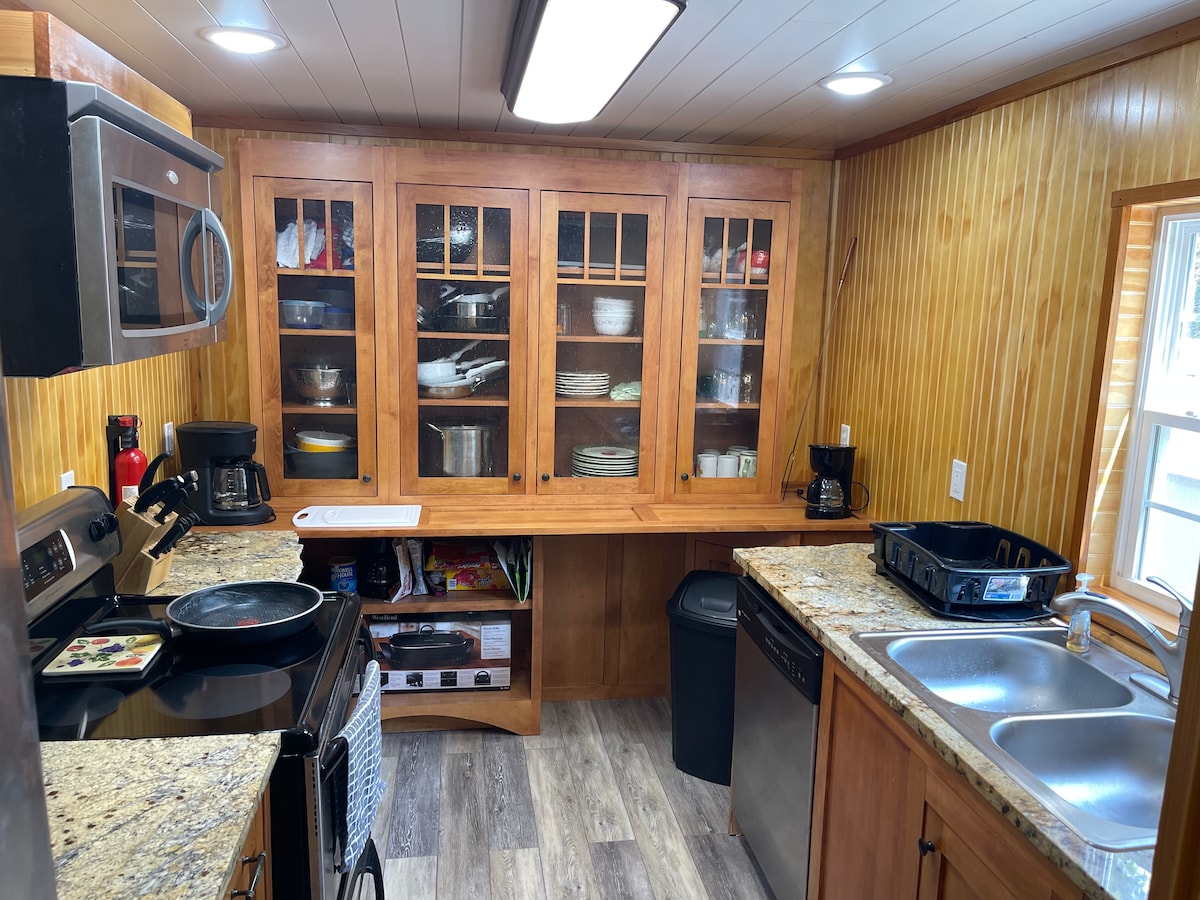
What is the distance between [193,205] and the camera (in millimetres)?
1794

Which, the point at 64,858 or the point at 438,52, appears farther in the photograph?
the point at 438,52

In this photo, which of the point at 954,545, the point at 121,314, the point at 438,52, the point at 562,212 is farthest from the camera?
the point at 562,212

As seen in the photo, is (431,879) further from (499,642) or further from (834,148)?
(834,148)

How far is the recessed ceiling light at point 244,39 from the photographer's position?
80.3 inches

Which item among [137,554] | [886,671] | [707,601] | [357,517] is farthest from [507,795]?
[886,671]

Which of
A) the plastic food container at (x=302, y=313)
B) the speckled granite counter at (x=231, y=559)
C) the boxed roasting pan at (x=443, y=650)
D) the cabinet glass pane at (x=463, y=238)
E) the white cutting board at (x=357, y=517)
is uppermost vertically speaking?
the cabinet glass pane at (x=463, y=238)

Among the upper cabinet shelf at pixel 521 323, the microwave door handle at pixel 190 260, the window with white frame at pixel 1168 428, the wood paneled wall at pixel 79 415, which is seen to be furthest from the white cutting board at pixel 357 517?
the window with white frame at pixel 1168 428

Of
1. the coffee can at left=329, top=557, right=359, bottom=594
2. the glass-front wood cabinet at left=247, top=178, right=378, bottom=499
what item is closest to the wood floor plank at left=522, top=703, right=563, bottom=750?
the coffee can at left=329, top=557, right=359, bottom=594

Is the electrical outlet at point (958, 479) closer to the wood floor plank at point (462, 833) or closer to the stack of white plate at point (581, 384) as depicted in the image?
the stack of white plate at point (581, 384)

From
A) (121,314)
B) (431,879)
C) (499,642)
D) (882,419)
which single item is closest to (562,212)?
(882,419)

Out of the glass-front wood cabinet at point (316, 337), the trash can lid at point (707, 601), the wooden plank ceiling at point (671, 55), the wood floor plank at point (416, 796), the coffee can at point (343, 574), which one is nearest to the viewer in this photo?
the wooden plank ceiling at point (671, 55)

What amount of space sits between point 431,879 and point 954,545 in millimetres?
1722

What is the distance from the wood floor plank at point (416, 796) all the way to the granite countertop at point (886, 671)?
1.26m

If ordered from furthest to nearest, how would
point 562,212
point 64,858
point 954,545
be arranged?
point 562,212, point 954,545, point 64,858
